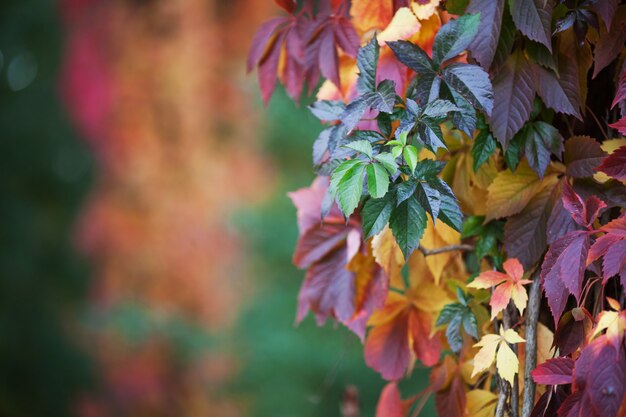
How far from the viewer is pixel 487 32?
2.57 feet

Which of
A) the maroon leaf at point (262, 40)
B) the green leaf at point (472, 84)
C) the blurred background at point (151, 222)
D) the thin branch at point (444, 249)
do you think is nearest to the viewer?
the green leaf at point (472, 84)

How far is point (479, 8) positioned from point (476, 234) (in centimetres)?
30

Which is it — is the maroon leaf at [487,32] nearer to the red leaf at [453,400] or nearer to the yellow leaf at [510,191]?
the yellow leaf at [510,191]

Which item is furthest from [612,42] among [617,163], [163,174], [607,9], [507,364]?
[163,174]

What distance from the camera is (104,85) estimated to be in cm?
262

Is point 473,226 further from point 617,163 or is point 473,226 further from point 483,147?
point 617,163

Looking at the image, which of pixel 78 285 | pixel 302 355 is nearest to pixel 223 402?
pixel 302 355

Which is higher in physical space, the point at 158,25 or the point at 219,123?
the point at 158,25

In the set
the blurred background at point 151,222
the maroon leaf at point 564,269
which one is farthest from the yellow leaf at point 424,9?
the blurred background at point 151,222

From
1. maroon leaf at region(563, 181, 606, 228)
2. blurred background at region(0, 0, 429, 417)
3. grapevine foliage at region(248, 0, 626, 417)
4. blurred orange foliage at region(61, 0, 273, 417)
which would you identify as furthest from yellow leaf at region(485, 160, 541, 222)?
blurred orange foliage at region(61, 0, 273, 417)

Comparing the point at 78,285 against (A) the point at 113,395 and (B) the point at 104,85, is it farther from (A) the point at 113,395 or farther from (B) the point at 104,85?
(B) the point at 104,85

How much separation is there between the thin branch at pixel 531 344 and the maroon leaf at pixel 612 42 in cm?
26

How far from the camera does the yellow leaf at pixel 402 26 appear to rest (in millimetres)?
844

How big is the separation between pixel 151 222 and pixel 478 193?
179cm
